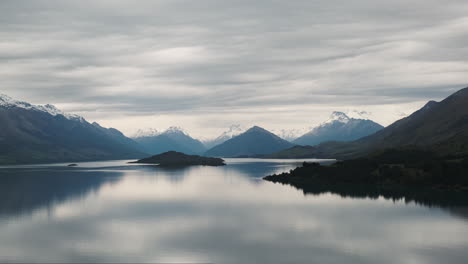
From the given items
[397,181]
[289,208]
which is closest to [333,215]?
[289,208]

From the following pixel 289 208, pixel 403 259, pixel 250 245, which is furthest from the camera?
pixel 289 208

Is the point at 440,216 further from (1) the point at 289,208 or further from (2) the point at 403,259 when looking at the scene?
(2) the point at 403,259

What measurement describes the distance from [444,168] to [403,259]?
10052cm

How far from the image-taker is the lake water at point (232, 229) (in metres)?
60.2

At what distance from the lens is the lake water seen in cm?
6022

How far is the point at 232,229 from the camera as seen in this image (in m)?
78.2

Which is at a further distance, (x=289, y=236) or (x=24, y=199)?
(x=24, y=199)

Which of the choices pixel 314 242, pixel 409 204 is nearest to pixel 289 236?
pixel 314 242

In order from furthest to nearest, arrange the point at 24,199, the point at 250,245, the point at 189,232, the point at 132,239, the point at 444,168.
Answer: the point at 444,168
the point at 24,199
the point at 189,232
the point at 132,239
the point at 250,245

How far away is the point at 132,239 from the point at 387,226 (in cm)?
4292

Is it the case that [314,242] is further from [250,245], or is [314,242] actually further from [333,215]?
[333,215]

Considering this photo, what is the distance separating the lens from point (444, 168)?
147m

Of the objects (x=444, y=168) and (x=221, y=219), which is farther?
(x=444, y=168)

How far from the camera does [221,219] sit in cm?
8931
